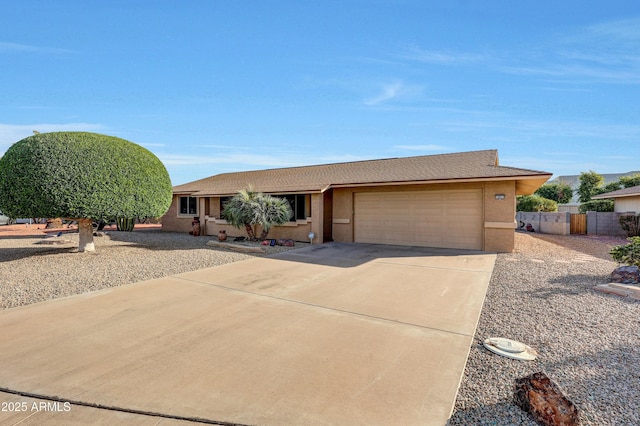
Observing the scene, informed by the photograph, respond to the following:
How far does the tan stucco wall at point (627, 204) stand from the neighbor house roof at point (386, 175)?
27.5 ft

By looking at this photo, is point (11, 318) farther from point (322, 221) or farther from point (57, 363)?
point (322, 221)

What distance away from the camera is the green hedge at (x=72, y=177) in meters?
8.51

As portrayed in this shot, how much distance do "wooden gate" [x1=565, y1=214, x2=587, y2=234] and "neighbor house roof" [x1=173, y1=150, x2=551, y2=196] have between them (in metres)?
5.51

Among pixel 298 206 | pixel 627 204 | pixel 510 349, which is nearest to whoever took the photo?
pixel 510 349

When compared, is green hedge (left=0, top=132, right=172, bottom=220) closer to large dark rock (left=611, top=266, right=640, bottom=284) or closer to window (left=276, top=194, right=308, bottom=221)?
window (left=276, top=194, right=308, bottom=221)

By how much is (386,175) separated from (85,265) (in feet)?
35.7

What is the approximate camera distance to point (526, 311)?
4.95m

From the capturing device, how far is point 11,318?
4676mm

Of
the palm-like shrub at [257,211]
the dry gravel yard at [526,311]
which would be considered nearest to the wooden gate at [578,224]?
the dry gravel yard at [526,311]

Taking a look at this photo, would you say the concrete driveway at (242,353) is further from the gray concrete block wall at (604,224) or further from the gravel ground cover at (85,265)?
the gray concrete block wall at (604,224)

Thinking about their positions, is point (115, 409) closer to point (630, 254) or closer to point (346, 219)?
point (630, 254)

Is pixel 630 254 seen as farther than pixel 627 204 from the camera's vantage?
No

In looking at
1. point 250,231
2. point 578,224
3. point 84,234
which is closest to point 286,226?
point 250,231

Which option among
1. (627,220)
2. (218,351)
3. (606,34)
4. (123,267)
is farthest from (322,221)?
(627,220)
